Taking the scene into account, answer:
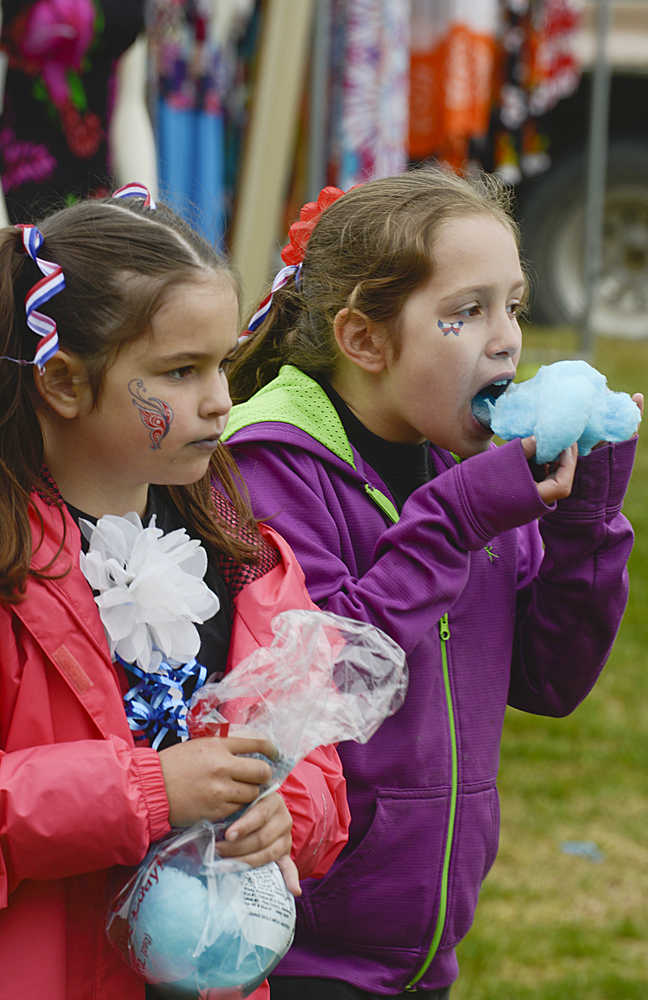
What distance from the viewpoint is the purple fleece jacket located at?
6.61ft

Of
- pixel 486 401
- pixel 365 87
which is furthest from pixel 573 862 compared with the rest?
pixel 365 87

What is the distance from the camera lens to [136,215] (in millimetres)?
1791

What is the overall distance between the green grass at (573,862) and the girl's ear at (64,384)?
2.05 m

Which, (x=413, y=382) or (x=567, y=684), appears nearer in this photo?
(x=413, y=382)

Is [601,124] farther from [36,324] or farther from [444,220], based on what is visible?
[36,324]

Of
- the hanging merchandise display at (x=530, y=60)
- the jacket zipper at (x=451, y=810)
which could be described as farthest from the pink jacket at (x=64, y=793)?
the hanging merchandise display at (x=530, y=60)

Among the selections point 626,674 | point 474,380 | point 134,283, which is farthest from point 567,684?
point 626,674

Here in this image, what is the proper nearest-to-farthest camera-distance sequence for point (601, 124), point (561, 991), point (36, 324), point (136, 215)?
point (36, 324) → point (136, 215) → point (561, 991) → point (601, 124)

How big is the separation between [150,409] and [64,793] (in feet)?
1.56

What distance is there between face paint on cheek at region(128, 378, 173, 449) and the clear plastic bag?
0.29m

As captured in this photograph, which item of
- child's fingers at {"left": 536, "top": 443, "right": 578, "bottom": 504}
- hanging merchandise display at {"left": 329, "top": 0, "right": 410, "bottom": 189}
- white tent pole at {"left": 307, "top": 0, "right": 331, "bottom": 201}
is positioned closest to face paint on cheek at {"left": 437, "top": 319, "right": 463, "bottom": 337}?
child's fingers at {"left": 536, "top": 443, "right": 578, "bottom": 504}

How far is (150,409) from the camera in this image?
1.72 meters

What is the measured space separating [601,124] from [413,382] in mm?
6160

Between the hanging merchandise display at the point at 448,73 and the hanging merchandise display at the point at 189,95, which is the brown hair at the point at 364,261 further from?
the hanging merchandise display at the point at 448,73
